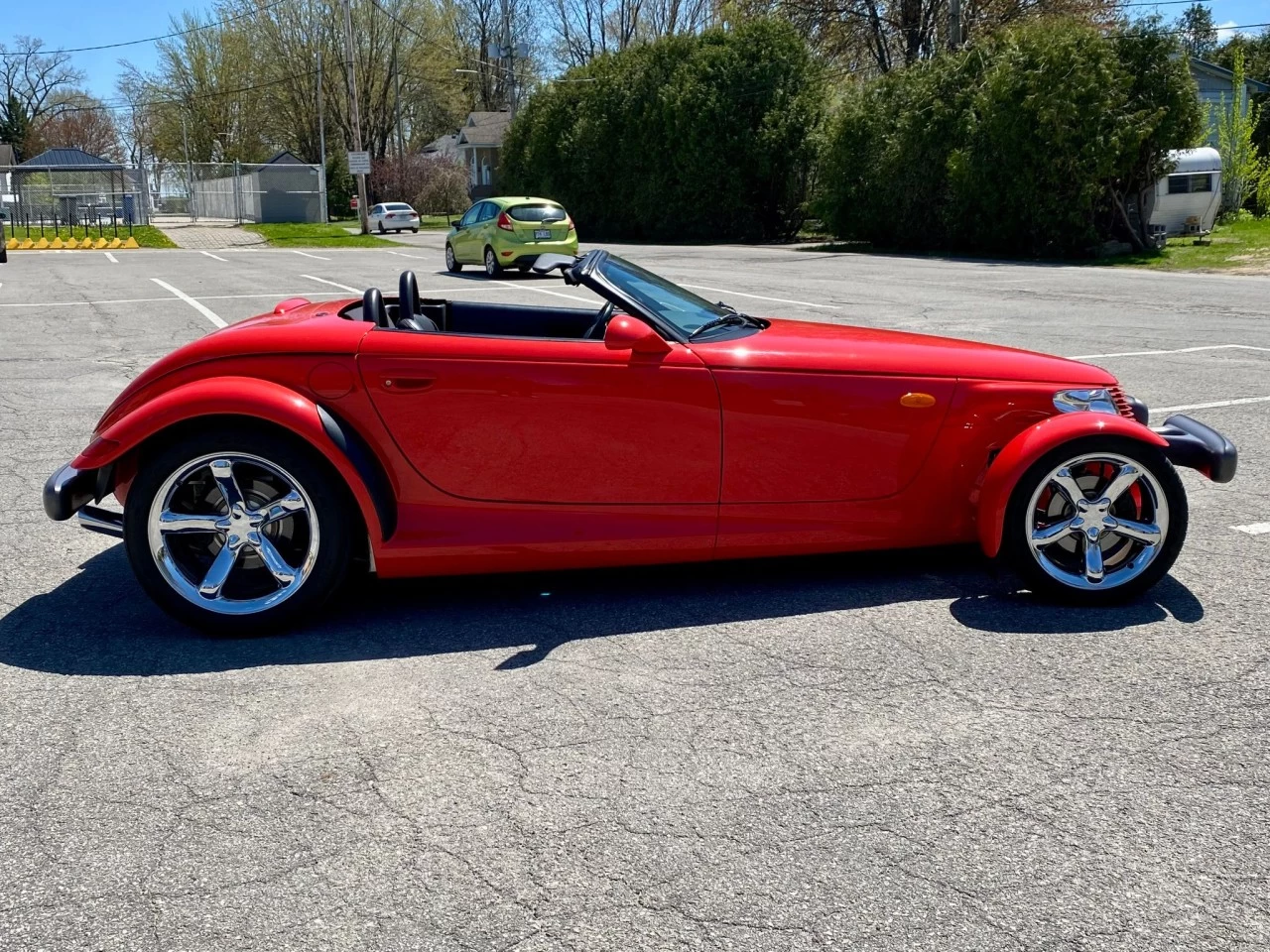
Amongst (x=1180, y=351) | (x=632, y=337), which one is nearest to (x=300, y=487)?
(x=632, y=337)

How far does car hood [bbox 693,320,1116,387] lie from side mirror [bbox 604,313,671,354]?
0.17 m

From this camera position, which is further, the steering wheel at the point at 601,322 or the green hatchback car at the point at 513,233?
→ the green hatchback car at the point at 513,233

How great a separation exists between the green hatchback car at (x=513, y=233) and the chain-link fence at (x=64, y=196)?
89.5 feet

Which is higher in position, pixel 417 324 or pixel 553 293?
pixel 417 324

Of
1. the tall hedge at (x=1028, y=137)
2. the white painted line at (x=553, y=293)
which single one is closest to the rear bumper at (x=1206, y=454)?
the white painted line at (x=553, y=293)

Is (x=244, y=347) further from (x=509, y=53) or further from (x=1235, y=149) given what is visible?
(x=509, y=53)

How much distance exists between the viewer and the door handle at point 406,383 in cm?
422

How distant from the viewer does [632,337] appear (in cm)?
429

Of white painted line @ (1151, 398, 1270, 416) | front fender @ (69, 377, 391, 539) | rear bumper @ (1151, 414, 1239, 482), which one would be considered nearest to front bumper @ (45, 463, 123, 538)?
front fender @ (69, 377, 391, 539)

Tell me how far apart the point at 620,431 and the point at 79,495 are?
1917 millimetres

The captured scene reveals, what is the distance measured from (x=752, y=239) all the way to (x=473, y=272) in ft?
58.0

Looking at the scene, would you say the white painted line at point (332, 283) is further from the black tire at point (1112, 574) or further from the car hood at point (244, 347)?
the black tire at point (1112, 574)

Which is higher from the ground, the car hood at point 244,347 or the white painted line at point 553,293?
the car hood at point 244,347

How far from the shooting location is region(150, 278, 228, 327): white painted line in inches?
569
